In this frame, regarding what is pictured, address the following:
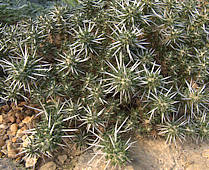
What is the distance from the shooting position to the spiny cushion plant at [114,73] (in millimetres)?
2328

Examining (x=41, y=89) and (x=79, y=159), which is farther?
(x=41, y=89)

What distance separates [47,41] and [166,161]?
2.28 metres

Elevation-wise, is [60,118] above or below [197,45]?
below

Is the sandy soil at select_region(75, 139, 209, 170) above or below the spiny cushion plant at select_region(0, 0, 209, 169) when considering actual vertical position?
below

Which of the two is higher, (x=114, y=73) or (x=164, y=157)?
(x=114, y=73)

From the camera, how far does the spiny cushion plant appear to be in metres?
2.33

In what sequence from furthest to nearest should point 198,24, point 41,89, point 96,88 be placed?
point 198,24 < point 41,89 < point 96,88

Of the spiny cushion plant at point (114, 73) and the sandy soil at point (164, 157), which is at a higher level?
the spiny cushion plant at point (114, 73)

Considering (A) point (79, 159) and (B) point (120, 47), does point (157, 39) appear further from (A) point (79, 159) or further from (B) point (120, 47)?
(A) point (79, 159)

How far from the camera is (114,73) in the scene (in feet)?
7.68

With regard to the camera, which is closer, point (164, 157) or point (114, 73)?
point (114, 73)

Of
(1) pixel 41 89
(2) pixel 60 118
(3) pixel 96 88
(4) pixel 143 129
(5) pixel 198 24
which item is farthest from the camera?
(5) pixel 198 24

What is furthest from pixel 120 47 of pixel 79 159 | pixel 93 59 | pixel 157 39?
pixel 79 159

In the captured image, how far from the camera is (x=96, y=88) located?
7.91ft
